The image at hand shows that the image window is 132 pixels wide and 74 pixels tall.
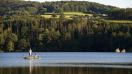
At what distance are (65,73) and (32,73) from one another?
14.1 feet

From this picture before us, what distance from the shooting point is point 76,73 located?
61.2 metres

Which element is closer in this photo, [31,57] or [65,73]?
[65,73]

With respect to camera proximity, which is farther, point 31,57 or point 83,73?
point 31,57

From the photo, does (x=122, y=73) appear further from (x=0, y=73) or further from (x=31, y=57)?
(x=31, y=57)

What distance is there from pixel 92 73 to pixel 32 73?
7322 mm

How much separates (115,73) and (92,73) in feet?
9.26

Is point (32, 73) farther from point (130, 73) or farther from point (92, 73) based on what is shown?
point (130, 73)

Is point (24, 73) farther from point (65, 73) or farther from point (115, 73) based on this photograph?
point (115, 73)

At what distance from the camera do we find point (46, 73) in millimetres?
60688

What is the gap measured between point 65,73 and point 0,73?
8.09 metres

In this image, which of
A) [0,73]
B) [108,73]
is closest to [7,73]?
[0,73]

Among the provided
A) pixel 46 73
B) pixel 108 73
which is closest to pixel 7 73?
pixel 46 73

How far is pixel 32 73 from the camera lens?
59938 millimetres

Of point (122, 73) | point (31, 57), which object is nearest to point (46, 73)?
point (122, 73)
